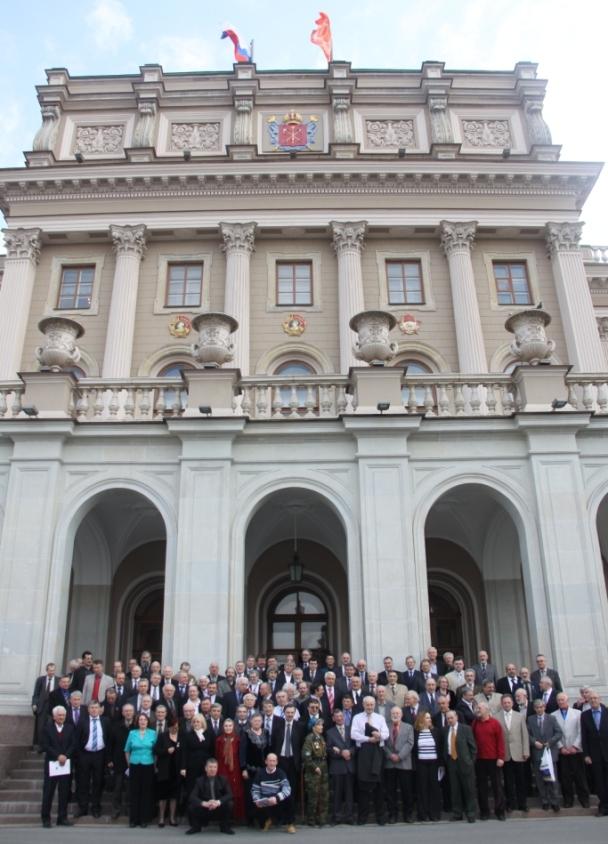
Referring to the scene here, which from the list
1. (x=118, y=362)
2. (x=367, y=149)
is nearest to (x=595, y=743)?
(x=118, y=362)

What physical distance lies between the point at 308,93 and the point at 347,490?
72.5ft

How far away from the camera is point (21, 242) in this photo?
87.9 feet

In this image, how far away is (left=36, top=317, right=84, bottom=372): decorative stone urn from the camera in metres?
14.8

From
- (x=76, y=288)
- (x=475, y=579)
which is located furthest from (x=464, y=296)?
(x=76, y=288)

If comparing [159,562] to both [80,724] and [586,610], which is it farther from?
[586,610]

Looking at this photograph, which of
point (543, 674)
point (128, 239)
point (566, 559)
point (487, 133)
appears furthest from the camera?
Result: point (487, 133)

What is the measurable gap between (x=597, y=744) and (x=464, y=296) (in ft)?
59.7

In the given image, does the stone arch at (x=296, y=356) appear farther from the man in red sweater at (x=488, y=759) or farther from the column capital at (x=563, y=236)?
the man in red sweater at (x=488, y=759)

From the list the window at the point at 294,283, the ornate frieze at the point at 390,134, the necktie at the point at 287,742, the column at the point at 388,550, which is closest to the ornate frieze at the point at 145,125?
the window at the point at 294,283

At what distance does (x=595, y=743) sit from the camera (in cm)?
1002

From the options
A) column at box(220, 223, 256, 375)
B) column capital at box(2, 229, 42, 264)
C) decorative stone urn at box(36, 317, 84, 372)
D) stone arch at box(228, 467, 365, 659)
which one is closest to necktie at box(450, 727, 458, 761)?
stone arch at box(228, 467, 365, 659)

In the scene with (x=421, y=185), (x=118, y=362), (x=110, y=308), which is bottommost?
(x=118, y=362)

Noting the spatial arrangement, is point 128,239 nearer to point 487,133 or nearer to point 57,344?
point 57,344

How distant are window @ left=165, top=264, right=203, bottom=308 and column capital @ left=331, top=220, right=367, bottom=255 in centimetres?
511
